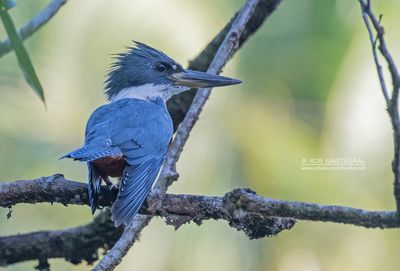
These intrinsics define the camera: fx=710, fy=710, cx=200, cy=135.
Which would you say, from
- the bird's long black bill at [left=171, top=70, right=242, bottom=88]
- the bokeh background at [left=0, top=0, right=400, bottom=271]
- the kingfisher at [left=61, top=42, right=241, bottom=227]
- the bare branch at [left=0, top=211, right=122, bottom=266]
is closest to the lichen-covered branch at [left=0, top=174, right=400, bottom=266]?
the bare branch at [left=0, top=211, right=122, bottom=266]

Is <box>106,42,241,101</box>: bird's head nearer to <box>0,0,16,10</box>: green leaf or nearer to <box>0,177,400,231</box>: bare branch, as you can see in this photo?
<box>0,177,400,231</box>: bare branch

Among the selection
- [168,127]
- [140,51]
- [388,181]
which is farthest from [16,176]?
[388,181]

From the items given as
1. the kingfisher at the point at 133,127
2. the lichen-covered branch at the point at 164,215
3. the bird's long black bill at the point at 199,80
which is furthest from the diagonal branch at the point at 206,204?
the bird's long black bill at the point at 199,80

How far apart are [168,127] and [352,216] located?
1894 mm

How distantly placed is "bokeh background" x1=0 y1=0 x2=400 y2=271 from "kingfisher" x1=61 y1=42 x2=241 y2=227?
4.42ft

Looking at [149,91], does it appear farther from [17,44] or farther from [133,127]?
[17,44]

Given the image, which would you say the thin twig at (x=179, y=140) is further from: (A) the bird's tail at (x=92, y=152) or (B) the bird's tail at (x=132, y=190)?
(A) the bird's tail at (x=92, y=152)

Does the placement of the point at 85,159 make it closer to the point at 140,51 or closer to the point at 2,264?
the point at 2,264

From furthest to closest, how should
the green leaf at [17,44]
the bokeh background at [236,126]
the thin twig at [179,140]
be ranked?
the bokeh background at [236,126] → the thin twig at [179,140] → the green leaf at [17,44]


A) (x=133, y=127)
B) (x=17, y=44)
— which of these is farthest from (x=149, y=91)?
(x=17, y=44)

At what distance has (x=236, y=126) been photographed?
6008 mm

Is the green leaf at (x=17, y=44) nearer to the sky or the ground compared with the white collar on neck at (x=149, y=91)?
nearer to the ground

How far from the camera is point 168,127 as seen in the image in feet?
13.1

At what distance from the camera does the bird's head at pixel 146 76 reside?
452 cm
